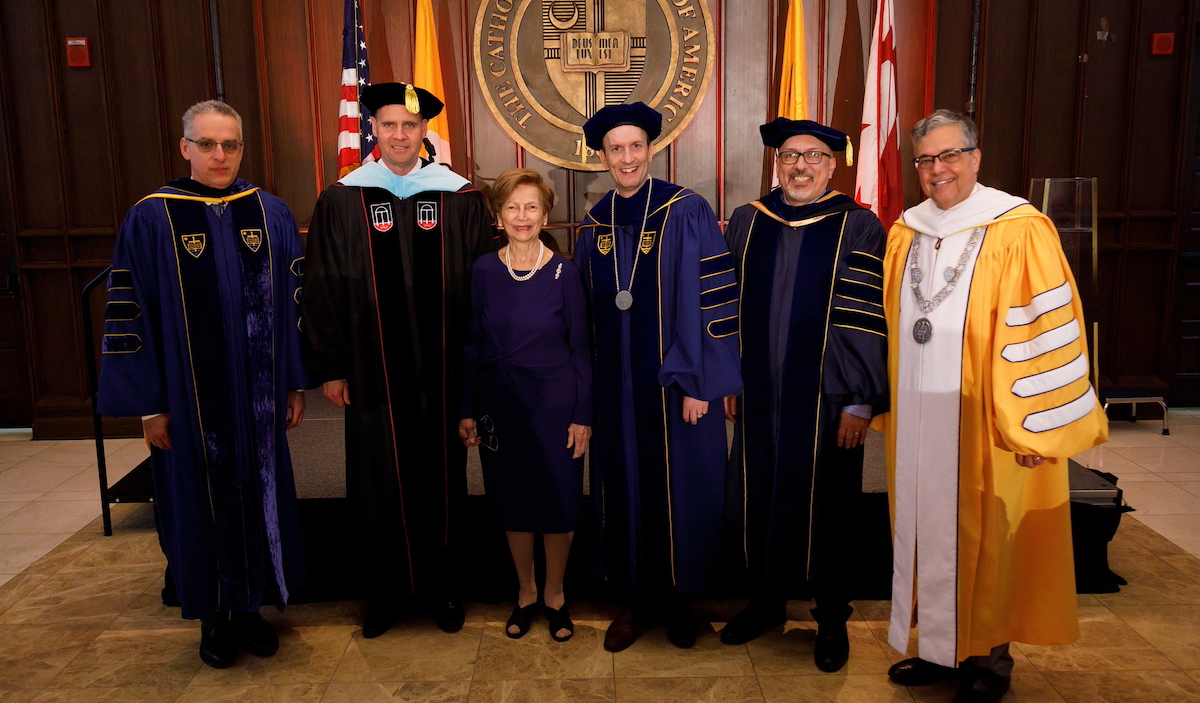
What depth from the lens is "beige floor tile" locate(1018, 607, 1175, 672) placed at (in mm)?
2596

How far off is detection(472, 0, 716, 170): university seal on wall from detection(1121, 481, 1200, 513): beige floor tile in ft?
10.8

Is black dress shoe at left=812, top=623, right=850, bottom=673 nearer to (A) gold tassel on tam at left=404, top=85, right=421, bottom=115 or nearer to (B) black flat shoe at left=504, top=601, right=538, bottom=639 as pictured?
(B) black flat shoe at left=504, top=601, right=538, bottom=639

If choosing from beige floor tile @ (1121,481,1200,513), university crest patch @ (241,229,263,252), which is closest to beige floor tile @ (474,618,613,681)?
university crest patch @ (241,229,263,252)

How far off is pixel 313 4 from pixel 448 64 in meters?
0.92

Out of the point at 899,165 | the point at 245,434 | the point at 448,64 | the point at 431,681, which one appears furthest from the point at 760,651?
the point at 448,64

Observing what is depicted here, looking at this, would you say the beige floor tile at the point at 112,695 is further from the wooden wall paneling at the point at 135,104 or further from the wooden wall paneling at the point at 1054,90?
A: the wooden wall paneling at the point at 1054,90

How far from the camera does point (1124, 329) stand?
562 centimetres

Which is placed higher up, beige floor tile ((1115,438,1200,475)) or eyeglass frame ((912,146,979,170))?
eyeglass frame ((912,146,979,170))

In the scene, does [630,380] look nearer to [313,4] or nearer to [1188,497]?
[1188,497]

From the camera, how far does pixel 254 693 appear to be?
2.52 m

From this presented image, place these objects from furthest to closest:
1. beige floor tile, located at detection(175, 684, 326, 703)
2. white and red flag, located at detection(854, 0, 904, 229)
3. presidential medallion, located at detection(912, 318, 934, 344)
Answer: white and red flag, located at detection(854, 0, 904, 229), beige floor tile, located at detection(175, 684, 326, 703), presidential medallion, located at detection(912, 318, 934, 344)

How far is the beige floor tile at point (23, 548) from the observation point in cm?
350

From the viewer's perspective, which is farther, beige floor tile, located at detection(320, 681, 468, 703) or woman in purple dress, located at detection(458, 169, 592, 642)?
woman in purple dress, located at detection(458, 169, 592, 642)

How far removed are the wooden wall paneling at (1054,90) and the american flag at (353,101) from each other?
4255mm
